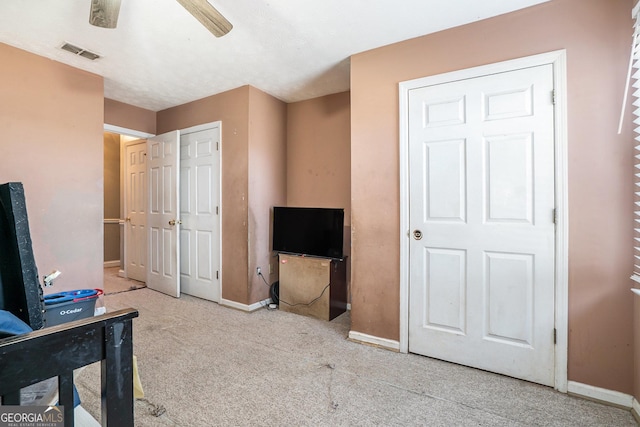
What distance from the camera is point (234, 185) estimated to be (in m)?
3.48

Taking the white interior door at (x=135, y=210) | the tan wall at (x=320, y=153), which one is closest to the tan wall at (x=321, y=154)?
the tan wall at (x=320, y=153)

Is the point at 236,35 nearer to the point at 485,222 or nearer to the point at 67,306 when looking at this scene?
the point at 485,222

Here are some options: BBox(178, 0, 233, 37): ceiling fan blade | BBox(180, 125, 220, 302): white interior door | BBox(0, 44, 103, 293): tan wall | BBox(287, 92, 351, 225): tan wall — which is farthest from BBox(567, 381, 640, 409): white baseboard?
BBox(0, 44, 103, 293): tan wall

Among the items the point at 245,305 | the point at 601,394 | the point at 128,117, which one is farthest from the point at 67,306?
the point at 601,394

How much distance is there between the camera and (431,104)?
7.59ft

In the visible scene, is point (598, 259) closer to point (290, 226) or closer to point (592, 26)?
point (592, 26)

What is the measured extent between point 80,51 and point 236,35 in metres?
1.45

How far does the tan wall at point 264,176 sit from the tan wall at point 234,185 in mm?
68

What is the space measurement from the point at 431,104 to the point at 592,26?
991 mm

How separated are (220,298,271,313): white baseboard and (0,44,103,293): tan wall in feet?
4.30

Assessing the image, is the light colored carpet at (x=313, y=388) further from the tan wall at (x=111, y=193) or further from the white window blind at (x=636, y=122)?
the tan wall at (x=111, y=193)

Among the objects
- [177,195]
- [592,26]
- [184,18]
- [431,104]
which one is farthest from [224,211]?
[592,26]

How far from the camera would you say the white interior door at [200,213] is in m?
3.66

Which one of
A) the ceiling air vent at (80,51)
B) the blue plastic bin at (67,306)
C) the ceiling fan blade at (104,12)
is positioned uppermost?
the ceiling air vent at (80,51)
